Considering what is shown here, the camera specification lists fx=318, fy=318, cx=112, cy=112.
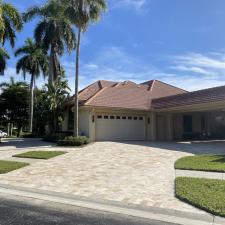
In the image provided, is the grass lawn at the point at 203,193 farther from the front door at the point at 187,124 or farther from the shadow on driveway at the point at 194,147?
the front door at the point at 187,124

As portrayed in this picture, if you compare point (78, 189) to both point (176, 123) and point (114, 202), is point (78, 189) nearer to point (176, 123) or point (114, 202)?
point (114, 202)

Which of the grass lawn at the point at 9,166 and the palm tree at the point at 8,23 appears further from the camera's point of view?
the palm tree at the point at 8,23

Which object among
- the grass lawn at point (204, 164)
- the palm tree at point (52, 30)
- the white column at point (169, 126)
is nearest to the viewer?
the grass lawn at point (204, 164)

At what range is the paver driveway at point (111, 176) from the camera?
340 inches

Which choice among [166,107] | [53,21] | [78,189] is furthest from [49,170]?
[53,21]

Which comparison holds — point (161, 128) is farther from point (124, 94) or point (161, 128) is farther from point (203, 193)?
point (203, 193)

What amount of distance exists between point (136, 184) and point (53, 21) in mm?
25004

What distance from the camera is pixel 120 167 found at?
13266 mm

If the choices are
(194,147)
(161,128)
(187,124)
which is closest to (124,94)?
(161,128)

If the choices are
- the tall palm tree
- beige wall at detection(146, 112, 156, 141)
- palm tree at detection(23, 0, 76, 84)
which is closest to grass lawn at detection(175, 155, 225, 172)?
the tall palm tree

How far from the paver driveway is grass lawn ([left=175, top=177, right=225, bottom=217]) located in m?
0.22

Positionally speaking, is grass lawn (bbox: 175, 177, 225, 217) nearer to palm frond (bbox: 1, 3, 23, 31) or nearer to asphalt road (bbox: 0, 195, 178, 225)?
asphalt road (bbox: 0, 195, 178, 225)

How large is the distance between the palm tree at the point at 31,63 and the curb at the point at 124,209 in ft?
104

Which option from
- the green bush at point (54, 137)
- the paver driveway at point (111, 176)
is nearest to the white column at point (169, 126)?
the green bush at point (54, 137)
